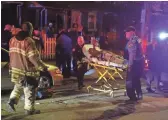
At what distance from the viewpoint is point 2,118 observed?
6637mm

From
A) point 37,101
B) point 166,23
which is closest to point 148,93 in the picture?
point 37,101

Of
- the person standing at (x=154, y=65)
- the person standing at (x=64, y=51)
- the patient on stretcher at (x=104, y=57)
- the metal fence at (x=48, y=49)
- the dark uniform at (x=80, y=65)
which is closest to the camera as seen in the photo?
the patient on stretcher at (x=104, y=57)

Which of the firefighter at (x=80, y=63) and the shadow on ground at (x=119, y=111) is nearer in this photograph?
the shadow on ground at (x=119, y=111)

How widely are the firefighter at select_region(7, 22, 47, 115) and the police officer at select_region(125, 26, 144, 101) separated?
2.42 metres

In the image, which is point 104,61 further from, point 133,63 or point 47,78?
point 47,78

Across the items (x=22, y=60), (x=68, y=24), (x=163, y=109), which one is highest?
(x=68, y=24)

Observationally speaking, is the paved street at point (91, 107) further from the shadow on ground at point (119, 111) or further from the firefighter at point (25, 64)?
the firefighter at point (25, 64)

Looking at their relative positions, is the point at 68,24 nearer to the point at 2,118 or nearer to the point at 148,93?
the point at 148,93

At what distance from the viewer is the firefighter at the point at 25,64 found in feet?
21.7

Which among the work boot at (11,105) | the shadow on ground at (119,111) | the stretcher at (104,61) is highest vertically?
the stretcher at (104,61)

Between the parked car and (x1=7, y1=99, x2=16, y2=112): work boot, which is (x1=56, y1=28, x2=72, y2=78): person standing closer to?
the parked car

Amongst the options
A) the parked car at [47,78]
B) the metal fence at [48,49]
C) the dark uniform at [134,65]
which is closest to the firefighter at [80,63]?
the parked car at [47,78]

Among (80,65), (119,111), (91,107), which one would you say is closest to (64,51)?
(80,65)

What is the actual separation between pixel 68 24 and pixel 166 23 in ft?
18.0
